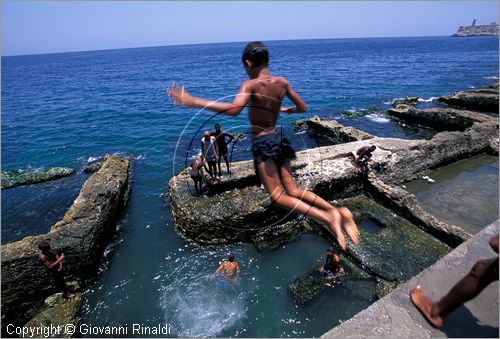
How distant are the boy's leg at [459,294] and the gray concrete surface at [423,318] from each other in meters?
0.13

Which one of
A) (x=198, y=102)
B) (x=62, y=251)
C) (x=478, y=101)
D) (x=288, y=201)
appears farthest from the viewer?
(x=478, y=101)

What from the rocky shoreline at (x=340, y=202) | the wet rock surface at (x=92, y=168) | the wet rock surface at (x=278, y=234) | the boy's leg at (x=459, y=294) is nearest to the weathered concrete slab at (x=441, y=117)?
the rocky shoreline at (x=340, y=202)

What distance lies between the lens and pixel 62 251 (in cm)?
1005

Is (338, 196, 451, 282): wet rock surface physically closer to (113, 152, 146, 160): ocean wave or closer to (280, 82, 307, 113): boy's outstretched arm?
(280, 82, 307, 113): boy's outstretched arm

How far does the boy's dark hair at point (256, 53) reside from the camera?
4.32m

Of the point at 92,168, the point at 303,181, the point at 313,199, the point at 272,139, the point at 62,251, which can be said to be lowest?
the point at 92,168

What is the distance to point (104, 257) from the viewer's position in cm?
1196

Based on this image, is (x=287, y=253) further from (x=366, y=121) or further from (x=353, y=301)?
(x=366, y=121)

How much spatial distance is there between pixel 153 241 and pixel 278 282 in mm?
5777

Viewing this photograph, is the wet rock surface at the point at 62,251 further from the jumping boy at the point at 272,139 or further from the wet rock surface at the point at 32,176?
the wet rock surface at the point at 32,176

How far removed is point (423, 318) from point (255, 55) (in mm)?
4426

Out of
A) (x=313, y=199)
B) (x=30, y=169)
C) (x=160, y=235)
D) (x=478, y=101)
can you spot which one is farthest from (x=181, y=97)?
(x=478, y=101)

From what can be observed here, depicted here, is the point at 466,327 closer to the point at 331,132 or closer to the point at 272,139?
the point at 272,139

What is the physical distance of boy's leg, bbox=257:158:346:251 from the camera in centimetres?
485
